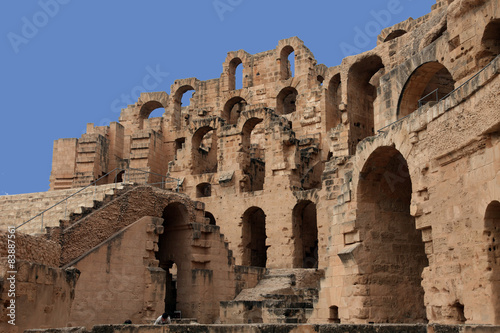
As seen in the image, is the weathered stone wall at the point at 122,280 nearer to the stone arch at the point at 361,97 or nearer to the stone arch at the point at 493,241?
the stone arch at the point at 493,241

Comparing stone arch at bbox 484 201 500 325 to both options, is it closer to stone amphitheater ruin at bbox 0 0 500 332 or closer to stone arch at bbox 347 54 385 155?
stone amphitheater ruin at bbox 0 0 500 332

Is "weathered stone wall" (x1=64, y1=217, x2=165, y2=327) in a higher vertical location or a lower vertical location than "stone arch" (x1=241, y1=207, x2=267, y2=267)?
lower

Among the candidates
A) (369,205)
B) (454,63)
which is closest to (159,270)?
(369,205)

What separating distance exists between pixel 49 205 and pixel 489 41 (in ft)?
47.6

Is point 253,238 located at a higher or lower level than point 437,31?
lower

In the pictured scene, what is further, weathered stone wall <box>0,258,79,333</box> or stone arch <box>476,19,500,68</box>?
stone arch <box>476,19,500,68</box>

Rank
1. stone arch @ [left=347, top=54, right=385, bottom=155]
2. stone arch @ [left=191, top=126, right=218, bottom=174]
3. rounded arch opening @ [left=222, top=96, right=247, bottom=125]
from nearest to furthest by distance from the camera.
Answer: stone arch @ [left=347, top=54, right=385, bottom=155] → stone arch @ [left=191, top=126, right=218, bottom=174] → rounded arch opening @ [left=222, top=96, right=247, bottom=125]

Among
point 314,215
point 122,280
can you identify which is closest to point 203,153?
point 314,215

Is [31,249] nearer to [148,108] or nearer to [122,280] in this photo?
[122,280]

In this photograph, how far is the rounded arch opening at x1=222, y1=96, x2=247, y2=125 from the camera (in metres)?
34.2

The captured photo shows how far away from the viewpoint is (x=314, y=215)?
85.0 feet

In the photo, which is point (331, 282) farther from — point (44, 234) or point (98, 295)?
point (44, 234)

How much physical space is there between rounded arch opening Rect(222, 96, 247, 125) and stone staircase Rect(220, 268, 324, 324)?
49.1 ft

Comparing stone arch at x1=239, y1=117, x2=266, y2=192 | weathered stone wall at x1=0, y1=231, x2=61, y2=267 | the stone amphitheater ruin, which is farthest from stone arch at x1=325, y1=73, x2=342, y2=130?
weathered stone wall at x1=0, y1=231, x2=61, y2=267
